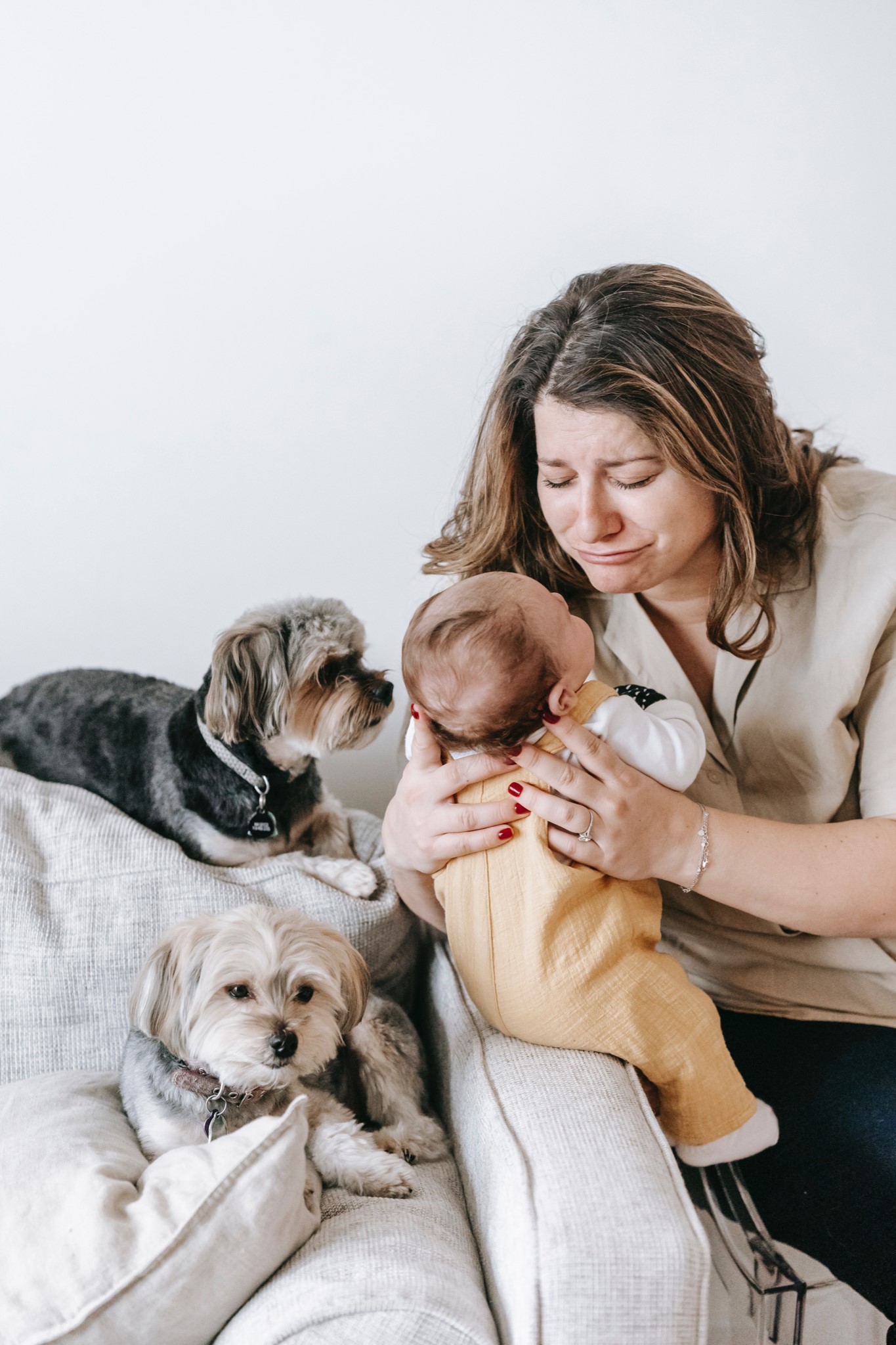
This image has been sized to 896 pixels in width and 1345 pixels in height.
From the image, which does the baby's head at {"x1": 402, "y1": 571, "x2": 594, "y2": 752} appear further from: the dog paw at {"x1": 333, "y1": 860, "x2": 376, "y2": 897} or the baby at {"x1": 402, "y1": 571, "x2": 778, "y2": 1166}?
the dog paw at {"x1": 333, "y1": 860, "x2": 376, "y2": 897}

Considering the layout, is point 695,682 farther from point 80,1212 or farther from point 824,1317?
point 80,1212

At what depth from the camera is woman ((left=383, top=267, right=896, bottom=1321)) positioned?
4.12ft

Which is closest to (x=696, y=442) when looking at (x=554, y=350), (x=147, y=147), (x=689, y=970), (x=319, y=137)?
(x=554, y=350)

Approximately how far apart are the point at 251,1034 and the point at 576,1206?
0.48 meters

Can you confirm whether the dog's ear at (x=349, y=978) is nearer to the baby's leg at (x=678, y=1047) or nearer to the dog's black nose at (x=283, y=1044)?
the dog's black nose at (x=283, y=1044)

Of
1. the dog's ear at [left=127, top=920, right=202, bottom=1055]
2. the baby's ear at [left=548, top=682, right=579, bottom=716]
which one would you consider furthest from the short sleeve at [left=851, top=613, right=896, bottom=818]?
the dog's ear at [left=127, top=920, right=202, bottom=1055]

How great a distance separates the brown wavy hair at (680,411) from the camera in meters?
1.28

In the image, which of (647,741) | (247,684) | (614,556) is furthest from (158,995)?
(614,556)

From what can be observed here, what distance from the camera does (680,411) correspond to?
49.5 inches

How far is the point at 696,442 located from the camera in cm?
127

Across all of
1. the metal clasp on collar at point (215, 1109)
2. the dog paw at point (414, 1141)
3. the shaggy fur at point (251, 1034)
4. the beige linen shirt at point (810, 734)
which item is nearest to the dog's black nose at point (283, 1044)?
the shaggy fur at point (251, 1034)

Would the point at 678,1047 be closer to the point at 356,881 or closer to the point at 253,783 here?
the point at 356,881

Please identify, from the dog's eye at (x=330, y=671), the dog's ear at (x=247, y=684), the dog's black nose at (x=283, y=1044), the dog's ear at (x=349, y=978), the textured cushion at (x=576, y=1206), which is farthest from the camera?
the dog's eye at (x=330, y=671)

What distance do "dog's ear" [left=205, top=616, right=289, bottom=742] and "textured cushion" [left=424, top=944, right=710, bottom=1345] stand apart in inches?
26.5
